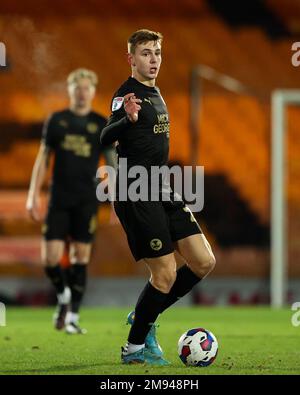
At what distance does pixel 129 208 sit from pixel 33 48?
26.3 feet

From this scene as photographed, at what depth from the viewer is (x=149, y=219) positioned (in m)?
6.07

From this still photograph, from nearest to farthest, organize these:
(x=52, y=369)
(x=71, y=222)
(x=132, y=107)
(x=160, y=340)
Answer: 1. (x=132, y=107)
2. (x=52, y=369)
3. (x=160, y=340)
4. (x=71, y=222)

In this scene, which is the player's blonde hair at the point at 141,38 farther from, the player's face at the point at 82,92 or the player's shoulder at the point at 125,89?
the player's face at the point at 82,92

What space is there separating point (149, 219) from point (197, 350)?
764mm

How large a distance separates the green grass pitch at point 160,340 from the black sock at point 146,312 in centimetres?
18

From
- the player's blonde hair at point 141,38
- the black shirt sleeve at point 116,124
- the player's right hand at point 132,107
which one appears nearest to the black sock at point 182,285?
the black shirt sleeve at point 116,124

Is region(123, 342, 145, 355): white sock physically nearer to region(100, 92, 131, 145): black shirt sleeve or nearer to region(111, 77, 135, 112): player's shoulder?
region(100, 92, 131, 145): black shirt sleeve

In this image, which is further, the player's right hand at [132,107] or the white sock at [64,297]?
the white sock at [64,297]

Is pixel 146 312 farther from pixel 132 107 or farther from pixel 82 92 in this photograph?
pixel 82 92

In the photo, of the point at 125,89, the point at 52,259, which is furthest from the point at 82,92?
the point at 125,89

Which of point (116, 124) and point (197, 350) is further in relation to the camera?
point (197, 350)

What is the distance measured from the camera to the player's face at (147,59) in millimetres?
6148
